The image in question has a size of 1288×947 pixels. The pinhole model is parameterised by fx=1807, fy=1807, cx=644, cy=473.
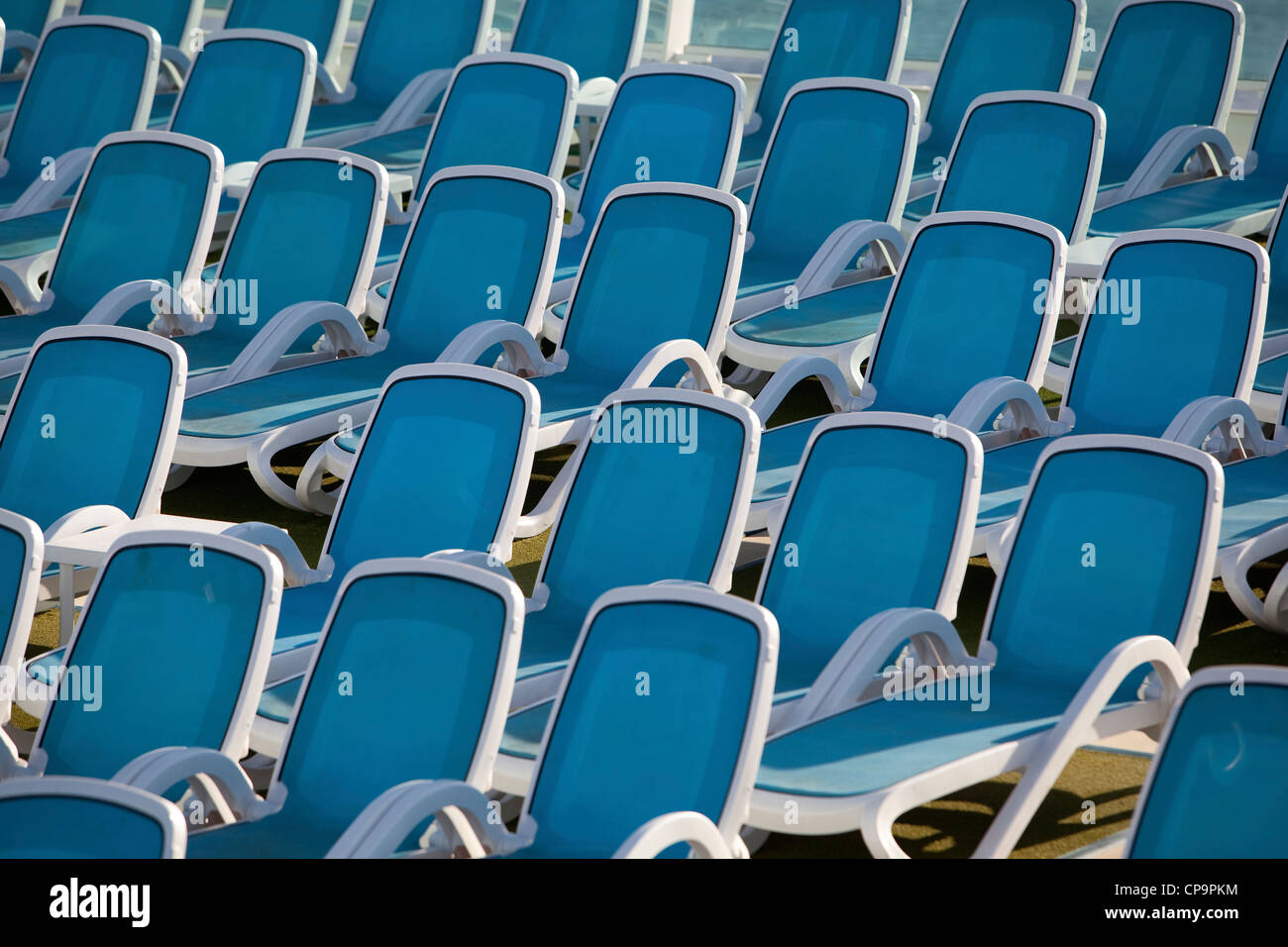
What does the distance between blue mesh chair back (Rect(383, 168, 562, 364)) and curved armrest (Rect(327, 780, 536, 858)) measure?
9.01ft

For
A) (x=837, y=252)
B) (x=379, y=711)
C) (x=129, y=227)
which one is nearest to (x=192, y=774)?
(x=379, y=711)

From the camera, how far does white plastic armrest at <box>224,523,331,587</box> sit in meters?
4.21

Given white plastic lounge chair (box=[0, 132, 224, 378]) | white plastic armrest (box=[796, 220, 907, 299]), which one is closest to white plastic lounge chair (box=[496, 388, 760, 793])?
white plastic armrest (box=[796, 220, 907, 299])

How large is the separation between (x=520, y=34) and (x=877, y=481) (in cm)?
460

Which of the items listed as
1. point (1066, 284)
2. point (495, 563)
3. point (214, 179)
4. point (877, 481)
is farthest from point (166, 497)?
point (1066, 284)

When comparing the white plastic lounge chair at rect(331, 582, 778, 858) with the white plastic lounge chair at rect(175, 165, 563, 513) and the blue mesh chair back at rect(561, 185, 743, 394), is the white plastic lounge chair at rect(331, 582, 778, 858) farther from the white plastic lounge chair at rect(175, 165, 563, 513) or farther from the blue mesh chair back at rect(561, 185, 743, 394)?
the blue mesh chair back at rect(561, 185, 743, 394)

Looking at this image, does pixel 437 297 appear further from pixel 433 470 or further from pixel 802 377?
pixel 433 470

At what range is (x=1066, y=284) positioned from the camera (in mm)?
6301

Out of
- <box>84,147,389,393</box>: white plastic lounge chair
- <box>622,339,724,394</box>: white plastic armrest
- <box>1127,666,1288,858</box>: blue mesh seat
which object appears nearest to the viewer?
<box>1127,666,1288,858</box>: blue mesh seat

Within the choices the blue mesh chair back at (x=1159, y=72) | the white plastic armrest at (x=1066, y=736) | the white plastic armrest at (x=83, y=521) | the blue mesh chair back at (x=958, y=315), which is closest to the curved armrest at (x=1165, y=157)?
the blue mesh chair back at (x=1159, y=72)

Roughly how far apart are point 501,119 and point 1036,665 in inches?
150

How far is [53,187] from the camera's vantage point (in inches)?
279
